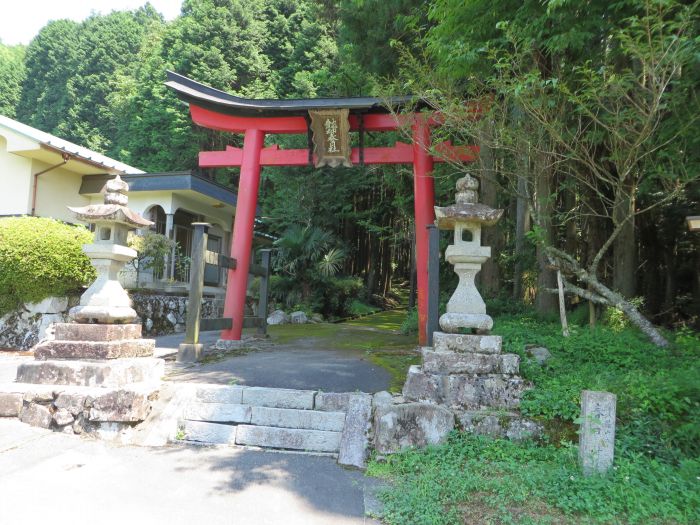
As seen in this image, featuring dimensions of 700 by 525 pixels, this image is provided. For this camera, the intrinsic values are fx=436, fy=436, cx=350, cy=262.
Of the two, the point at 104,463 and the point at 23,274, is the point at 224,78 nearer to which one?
the point at 23,274

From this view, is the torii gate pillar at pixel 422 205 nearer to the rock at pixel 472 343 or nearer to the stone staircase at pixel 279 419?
the rock at pixel 472 343

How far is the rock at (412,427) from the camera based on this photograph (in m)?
3.98

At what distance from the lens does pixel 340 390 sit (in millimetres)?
4828

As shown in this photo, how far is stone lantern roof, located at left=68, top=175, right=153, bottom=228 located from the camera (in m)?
5.16

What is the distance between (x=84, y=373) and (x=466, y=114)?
5.54 meters

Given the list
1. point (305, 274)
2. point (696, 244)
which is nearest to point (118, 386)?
point (305, 274)

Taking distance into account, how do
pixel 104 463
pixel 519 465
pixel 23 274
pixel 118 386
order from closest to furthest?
pixel 519 465 < pixel 104 463 < pixel 118 386 < pixel 23 274

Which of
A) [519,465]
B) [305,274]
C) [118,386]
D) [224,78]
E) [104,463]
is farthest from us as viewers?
[224,78]

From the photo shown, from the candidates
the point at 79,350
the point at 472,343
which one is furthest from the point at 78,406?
the point at 472,343

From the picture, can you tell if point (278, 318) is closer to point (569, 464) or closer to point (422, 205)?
point (422, 205)

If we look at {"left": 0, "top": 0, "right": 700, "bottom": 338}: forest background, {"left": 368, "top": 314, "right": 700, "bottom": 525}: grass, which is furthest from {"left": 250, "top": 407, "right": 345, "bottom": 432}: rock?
{"left": 0, "top": 0, "right": 700, "bottom": 338}: forest background

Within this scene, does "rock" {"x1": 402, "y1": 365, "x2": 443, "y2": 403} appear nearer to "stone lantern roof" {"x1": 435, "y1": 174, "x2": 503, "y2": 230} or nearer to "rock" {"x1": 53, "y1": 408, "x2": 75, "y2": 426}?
"stone lantern roof" {"x1": 435, "y1": 174, "x2": 503, "y2": 230}

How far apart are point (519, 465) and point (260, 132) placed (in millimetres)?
7380

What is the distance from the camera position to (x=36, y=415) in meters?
4.45
